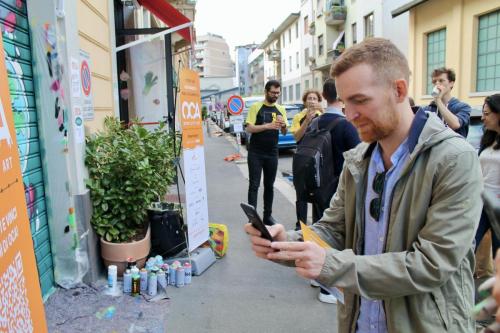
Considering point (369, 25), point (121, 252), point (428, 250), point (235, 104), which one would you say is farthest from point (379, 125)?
point (369, 25)

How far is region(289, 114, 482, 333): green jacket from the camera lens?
1392 millimetres

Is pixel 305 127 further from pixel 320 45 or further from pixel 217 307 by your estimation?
pixel 320 45

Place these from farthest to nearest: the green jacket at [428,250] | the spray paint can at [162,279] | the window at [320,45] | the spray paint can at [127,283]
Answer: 1. the window at [320,45]
2. the spray paint can at [162,279]
3. the spray paint can at [127,283]
4. the green jacket at [428,250]

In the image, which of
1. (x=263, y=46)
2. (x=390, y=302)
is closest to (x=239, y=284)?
(x=390, y=302)

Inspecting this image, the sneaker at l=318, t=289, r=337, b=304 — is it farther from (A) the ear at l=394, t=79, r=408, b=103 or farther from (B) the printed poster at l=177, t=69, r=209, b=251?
(A) the ear at l=394, t=79, r=408, b=103

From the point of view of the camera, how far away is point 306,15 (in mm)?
38781

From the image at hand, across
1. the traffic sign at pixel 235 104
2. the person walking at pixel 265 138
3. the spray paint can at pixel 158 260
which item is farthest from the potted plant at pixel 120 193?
the traffic sign at pixel 235 104

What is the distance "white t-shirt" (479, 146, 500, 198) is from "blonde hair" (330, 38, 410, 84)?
276cm

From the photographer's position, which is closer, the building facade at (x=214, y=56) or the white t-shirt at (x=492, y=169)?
the white t-shirt at (x=492, y=169)

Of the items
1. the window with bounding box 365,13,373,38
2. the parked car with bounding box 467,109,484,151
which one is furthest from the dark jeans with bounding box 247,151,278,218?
the window with bounding box 365,13,373,38

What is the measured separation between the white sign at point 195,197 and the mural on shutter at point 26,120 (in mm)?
1361

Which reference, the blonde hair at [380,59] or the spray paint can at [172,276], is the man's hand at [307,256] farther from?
the spray paint can at [172,276]

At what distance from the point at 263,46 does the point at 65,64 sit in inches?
2381

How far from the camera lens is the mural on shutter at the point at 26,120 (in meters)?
3.40
